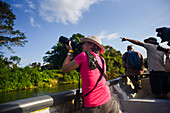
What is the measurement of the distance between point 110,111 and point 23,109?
42.9 inches

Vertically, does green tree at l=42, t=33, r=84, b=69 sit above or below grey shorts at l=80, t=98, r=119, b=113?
above

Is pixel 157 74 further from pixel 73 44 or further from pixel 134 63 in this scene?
pixel 73 44

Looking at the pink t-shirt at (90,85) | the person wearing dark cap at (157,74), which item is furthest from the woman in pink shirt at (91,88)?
the person wearing dark cap at (157,74)

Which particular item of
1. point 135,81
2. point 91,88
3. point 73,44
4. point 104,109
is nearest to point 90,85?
point 91,88

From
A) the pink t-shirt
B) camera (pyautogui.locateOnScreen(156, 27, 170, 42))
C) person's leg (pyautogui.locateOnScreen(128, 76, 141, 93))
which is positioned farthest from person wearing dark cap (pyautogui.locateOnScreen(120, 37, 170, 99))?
the pink t-shirt

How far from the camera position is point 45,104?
122 cm

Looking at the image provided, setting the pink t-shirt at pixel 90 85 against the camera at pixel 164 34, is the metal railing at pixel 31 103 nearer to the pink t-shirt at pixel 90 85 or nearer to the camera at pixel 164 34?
the pink t-shirt at pixel 90 85

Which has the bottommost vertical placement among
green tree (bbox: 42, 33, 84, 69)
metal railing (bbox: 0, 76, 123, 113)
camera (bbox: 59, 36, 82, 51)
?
metal railing (bbox: 0, 76, 123, 113)

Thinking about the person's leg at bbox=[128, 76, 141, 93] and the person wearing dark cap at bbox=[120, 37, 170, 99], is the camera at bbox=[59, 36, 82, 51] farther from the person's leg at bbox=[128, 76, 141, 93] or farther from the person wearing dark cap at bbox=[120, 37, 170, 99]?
the person's leg at bbox=[128, 76, 141, 93]

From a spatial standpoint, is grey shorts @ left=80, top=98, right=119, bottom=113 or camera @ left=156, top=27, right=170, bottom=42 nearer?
grey shorts @ left=80, top=98, right=119, bottom=113

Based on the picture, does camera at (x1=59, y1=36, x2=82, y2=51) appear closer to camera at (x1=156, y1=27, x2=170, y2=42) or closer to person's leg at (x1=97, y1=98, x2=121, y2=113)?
person's leg at (x1=97, y1=98, x2=121, y2=113)

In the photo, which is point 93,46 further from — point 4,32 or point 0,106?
point 4,32

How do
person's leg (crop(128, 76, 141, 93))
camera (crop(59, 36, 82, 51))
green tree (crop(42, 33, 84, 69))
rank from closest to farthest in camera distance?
camera (crop(59, 36, 82, 51)) < person's leg (crop(128, 76, 141, 93)) < green tree (crop(42, 33, 84, 69))

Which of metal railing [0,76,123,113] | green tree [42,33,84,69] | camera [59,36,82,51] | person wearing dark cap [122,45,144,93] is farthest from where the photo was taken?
green tree [42,33,84,69]
